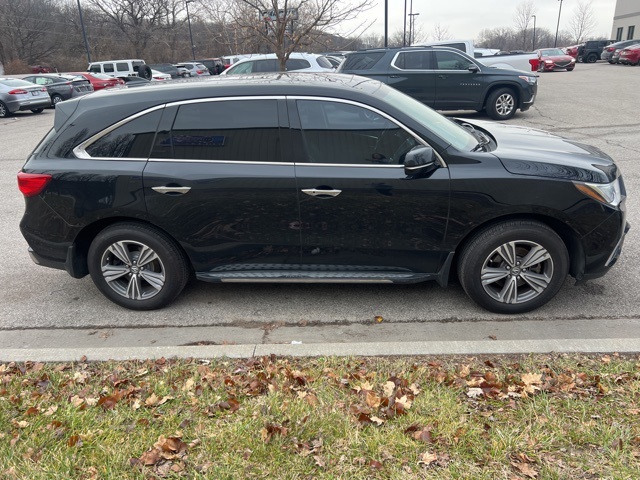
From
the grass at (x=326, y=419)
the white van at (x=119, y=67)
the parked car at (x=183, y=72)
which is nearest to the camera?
the grass at (x=326, y=419)

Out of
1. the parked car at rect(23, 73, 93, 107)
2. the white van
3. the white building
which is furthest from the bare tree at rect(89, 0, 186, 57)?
the white building

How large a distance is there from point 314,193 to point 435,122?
49.7 inches

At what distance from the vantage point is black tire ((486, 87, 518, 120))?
12.5m

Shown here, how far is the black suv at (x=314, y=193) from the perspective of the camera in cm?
377

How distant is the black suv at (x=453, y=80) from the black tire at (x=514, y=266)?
31.3ft

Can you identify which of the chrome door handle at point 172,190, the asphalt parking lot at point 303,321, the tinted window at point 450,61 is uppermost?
the tinted window at point 450,61

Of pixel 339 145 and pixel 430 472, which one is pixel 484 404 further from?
pixel 339 145

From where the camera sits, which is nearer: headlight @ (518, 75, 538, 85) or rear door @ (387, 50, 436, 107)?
headlight @ (518, 75, 538, 85)

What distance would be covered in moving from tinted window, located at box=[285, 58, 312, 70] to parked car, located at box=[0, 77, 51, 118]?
1094 centimetres

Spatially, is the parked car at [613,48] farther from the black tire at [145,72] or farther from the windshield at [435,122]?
the windshield at [435,122]

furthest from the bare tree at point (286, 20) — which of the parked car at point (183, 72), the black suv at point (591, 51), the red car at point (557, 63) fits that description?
the black suv at point (591, 51)

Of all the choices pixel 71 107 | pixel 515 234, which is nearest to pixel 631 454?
pixel 515 234

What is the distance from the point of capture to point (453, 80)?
12.6 m

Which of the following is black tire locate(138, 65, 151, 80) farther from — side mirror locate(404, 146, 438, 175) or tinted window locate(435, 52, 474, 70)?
side mirror locate(404, 146, 438, 175)
